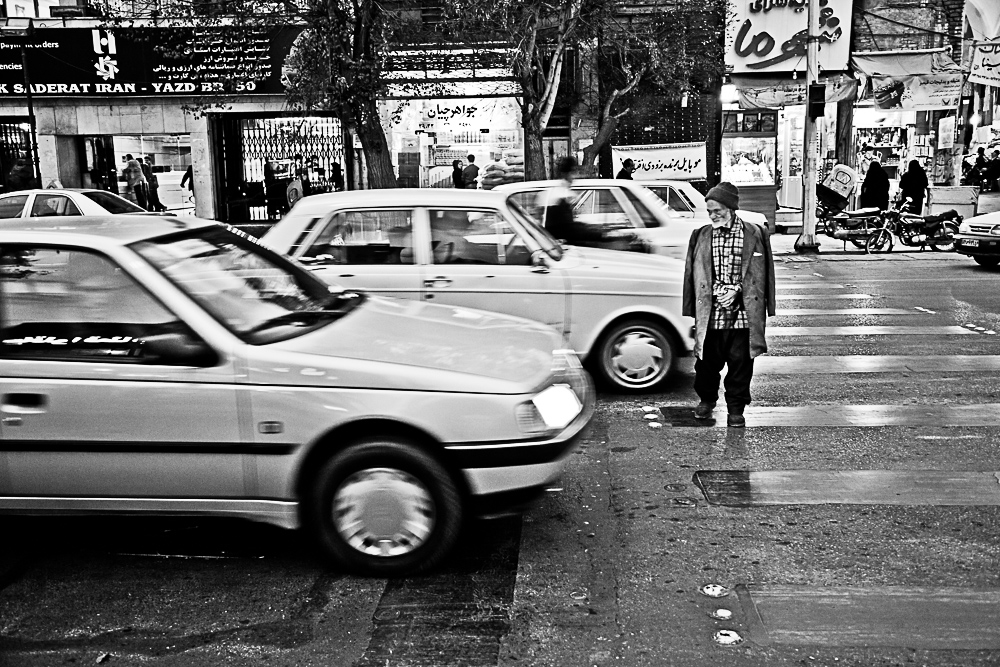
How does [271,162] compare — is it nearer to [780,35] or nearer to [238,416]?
[780,35]

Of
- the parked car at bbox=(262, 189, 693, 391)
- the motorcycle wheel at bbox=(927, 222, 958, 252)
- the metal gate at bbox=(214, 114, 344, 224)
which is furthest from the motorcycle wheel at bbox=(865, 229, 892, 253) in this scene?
the parked car at bbox=(262, 189, 693, 391)

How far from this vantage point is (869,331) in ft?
35.4

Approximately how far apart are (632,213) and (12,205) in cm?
1148

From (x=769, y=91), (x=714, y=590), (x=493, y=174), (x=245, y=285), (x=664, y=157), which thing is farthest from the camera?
(x=493, y=174)

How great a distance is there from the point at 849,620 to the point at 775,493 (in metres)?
1.62

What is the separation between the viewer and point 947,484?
582 cm

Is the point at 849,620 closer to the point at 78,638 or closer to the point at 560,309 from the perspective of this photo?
the point at 78,638

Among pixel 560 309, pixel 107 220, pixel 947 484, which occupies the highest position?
pixel 107 220

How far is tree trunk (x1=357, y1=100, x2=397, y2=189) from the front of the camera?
57.2 feet

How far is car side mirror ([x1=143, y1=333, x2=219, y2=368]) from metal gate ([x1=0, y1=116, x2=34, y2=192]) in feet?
74.1

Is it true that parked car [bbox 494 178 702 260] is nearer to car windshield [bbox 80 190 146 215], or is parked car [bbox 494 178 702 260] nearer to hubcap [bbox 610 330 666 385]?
hubcap [bbox 610 330 666 385]

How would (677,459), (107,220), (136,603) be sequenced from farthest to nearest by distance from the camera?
(677,459), (107,220), (136,603)

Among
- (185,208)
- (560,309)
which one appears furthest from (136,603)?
(185,208)

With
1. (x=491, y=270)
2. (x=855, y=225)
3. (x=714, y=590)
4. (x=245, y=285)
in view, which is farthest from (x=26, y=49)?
(x=714, y=590)
